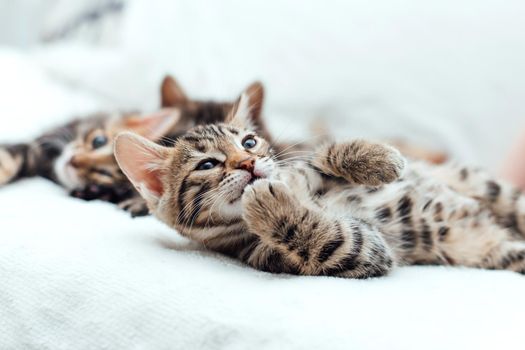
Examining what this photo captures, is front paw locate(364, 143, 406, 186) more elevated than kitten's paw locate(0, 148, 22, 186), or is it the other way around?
front paw locate(364, 143, 406, 186)

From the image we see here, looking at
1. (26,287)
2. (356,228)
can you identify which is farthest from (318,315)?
(26,287)

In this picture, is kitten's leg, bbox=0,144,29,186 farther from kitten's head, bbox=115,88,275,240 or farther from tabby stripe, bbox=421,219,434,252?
tabby stripe, bbox=421,219,434,252

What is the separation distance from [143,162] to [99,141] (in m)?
0.53

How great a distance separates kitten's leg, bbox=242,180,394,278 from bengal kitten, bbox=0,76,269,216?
481 millimetres

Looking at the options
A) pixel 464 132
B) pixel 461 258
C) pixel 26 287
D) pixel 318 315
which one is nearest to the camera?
pixel 318 315

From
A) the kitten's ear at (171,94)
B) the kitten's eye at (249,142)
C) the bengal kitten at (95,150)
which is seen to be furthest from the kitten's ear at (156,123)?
the kitten's eye at (249,142)

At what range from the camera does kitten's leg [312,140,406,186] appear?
1.06 m

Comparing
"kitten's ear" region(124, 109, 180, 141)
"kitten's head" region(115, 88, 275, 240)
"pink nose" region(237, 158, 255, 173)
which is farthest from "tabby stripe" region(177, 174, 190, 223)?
"kitten's ear" region(124, 109, 180, 141)

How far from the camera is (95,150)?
1586 mm

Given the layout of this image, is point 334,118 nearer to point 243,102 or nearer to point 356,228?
point 243,102

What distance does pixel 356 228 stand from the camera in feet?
3.32

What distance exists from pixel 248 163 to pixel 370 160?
24 cm

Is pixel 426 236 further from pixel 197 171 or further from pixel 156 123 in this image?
pixel 156 123

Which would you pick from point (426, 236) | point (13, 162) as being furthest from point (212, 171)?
point (13, 162)
